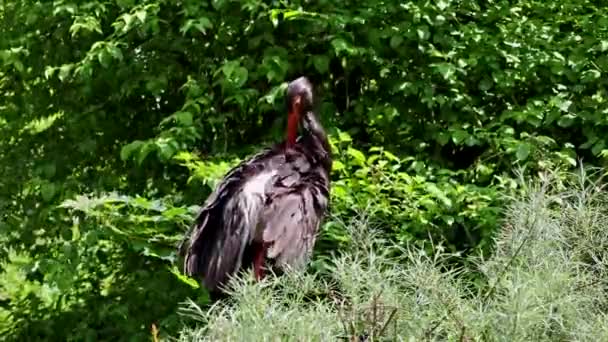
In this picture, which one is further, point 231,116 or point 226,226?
point 231,116

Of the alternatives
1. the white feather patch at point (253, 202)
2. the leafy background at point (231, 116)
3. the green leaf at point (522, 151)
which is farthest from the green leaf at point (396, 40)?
the white feather patch at point (253, 202)

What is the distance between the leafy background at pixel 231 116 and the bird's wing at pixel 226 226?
0.53 metres

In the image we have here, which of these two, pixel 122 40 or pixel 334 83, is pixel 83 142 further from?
pixel 334 83

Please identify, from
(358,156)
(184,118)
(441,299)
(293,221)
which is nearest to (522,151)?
(358,156)

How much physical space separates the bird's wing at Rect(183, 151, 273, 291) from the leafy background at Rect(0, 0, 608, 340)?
534 mm

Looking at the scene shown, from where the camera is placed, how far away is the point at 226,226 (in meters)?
3.59

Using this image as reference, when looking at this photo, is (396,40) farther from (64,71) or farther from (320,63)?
(64,71)

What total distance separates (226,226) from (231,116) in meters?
1.29

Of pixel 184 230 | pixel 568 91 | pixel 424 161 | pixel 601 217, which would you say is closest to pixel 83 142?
pixel 184 230

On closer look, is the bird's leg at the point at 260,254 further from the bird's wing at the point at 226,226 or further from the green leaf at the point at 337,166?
the green leaf at the point at 337,166

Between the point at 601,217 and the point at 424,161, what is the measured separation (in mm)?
2003

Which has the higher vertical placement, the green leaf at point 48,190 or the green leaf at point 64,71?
the green leaf at point 64,71

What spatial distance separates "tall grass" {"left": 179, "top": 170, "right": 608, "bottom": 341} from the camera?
6.72 ft

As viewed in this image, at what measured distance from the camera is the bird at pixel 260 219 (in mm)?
3553
